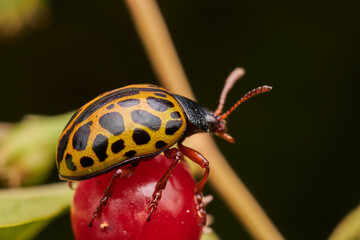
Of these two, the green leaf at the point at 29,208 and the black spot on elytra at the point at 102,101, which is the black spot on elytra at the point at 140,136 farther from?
the green leaf at the point at 29,208

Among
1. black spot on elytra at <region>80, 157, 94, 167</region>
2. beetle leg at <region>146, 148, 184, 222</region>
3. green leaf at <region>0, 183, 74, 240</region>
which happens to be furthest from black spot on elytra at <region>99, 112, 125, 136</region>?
green leaf at <region>0, 183, 74, 240</region>

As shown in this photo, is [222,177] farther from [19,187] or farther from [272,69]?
[272,69]

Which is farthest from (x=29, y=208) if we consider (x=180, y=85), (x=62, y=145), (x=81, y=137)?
(x=180, y=85)

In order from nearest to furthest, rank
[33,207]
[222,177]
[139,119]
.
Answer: [139,119] → [33,207] → [222,177]

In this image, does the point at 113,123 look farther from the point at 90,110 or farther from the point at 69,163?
the point at 69,163

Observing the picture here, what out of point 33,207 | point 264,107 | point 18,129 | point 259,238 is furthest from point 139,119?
point 264,107
